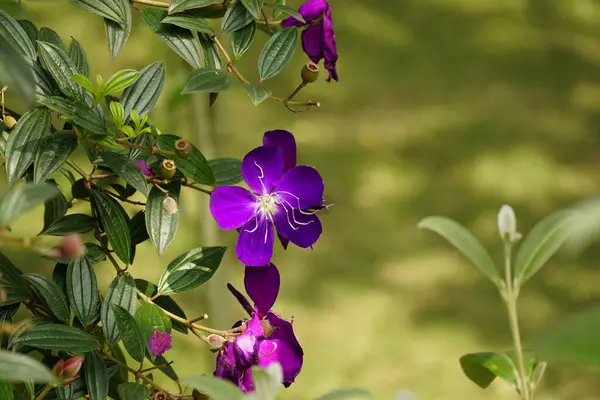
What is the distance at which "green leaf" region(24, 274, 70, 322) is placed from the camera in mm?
651

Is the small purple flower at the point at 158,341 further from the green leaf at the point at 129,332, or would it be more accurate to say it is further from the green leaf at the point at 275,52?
the green leaf at the point at 275,52

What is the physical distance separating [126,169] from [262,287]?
0.14 m

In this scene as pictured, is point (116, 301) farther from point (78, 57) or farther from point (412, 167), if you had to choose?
point (412, 167)

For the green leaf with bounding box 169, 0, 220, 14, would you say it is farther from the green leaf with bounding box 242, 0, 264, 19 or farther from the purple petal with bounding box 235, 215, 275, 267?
the purple petal with bounding box 235, 215, 275, 267

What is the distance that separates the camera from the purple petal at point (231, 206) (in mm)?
684

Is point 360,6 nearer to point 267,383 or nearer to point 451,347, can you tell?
point 451,347

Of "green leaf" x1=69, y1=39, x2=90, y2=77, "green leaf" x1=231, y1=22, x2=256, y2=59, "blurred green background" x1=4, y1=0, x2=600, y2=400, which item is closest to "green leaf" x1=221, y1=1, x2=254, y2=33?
"green leaf" x1=231, y1=22, x2=256, y2=59

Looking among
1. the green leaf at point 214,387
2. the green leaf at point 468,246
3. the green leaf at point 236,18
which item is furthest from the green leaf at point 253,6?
the green leaf at point 214,387

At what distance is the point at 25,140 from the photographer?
25.0 inches

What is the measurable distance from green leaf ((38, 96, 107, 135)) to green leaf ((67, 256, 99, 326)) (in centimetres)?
10

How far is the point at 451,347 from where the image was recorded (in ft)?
5.28

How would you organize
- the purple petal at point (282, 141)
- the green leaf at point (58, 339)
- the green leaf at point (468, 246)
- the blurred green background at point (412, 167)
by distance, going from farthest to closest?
the blurred green background at point (412, 167) < the purple petal at point (282, 141) < the green leaf at point (58, 339) < the green leaf at point (468, 246)

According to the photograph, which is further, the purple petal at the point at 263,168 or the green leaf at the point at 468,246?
the purple petal at the point at 263,168

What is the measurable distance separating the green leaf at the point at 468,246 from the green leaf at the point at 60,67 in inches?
10.8
